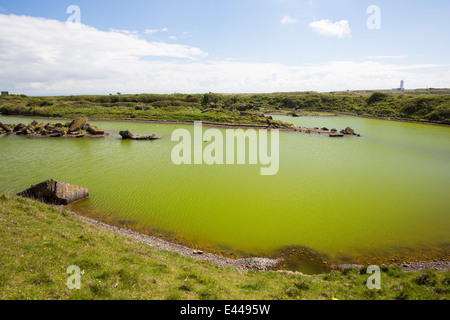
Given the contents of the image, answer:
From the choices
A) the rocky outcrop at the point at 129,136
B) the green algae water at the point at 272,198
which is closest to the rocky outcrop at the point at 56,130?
the rocky outcrop at the point at 129,136

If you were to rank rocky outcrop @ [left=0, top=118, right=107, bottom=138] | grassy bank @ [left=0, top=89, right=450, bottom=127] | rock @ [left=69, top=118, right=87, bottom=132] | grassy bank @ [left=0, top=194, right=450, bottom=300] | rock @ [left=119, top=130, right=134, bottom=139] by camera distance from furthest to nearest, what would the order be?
grassy bank @ [left=0, top=89, right=450, bottom=127] → rock @ [left=69, top=118, right=87, bottom=132] → rocky outcrop @ [left=0, top=118, right=107, bottom=138] → rock @ [left=119, top=130, right=134, bottom=139] → grassy bank @ [left=0, top=194, right=450, bottom=300]

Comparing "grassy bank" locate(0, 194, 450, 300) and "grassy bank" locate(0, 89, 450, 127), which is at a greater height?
"grassy bank" locate(0, 89, 450, 127)

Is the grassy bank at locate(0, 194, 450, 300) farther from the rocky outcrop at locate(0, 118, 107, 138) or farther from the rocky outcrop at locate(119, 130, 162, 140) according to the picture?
the rocky outcrop at locate(0, 118, 107, 138)

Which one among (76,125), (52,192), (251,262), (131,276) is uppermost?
(76,125)

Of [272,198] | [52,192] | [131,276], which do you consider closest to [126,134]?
[52,192]

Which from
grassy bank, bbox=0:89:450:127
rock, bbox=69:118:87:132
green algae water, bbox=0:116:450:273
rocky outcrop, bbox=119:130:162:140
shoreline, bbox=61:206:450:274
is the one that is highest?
grassy bank, bbox=0:89:450:127

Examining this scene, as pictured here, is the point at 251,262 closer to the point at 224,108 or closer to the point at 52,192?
the point at 52,192

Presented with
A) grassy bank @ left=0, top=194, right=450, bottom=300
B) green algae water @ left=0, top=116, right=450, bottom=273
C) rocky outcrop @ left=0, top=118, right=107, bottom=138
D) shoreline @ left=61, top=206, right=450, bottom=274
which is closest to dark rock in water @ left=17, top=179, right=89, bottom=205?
green algae water @ left=0, top=116, right=450, bottom=273

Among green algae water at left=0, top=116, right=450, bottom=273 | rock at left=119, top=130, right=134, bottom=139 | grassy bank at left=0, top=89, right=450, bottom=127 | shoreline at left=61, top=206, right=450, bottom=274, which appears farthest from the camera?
grassy bank at left=0, top=89, right=450, bottom=127
